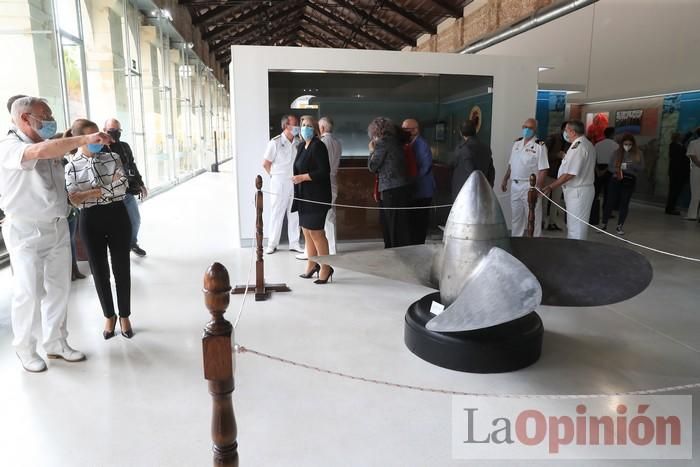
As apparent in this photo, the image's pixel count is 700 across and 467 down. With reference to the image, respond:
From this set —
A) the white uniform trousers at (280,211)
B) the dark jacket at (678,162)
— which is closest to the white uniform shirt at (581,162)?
the white uniform trousers at (280,211)

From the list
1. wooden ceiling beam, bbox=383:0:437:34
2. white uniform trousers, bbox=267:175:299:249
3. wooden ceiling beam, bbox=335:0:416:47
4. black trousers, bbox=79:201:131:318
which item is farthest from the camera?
wooden ceiling beam, bbox=335:0:416:47

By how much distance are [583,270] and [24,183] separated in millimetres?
3155

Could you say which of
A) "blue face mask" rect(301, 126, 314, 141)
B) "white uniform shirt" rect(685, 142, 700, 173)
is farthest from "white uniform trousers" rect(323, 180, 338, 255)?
"white uniform shirt" rect(685, 142, 700, 173)

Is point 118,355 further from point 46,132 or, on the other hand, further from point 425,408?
Result: point 425,408

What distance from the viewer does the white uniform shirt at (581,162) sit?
4.84m

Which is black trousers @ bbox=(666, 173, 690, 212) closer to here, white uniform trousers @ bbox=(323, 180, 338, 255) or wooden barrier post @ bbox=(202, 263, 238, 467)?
white uniform trousers @ bbox=(323, 180, 338, 255)

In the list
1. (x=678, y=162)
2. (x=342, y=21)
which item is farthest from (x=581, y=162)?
(x=342, y=21)

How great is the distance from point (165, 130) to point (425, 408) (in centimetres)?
1292

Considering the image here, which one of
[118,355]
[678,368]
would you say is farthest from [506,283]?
[118,355]

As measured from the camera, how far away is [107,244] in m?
3.15

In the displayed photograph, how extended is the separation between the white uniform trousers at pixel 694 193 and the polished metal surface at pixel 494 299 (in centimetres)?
740

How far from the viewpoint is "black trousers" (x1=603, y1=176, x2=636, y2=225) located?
7.15 meters

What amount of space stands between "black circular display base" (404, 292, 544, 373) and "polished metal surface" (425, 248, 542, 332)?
0.43 m

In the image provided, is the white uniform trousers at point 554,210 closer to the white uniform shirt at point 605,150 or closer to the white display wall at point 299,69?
the white uniform shirt at point 605,150
